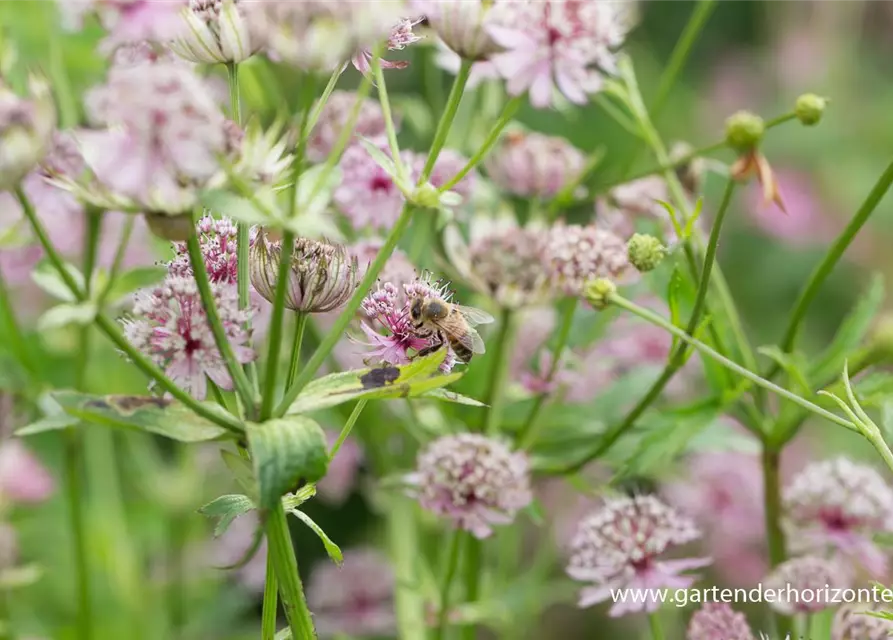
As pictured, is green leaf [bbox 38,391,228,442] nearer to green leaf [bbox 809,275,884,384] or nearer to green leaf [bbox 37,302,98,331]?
green leaf [bbox 37,302,98,331]

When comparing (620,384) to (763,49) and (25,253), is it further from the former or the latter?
(763,49)

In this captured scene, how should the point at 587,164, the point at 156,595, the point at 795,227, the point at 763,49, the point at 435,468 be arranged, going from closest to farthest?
the point at 435,468, the point at 587,164, the point at 156,595, the point at 795,227, the point at 763,49

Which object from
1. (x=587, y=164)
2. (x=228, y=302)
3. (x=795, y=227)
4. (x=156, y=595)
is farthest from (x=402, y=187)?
(x=795, y=227)

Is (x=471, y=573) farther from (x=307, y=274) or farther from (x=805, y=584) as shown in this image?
(x=307, y=274)

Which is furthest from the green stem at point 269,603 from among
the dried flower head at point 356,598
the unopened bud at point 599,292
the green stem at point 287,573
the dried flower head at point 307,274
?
the dried flower head at point 356,598

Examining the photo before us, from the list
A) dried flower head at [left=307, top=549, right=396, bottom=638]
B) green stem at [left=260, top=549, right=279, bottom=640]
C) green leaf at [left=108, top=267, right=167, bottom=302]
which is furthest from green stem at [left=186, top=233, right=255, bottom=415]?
dried flower head at [left=307, top=549, right=396, bottom=638]

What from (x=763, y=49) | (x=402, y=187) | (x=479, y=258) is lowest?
(x=763, y=49)

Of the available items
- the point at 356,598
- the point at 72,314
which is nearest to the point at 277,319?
the point at 72,314
